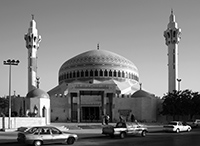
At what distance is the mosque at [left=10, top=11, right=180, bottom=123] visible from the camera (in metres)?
49.0

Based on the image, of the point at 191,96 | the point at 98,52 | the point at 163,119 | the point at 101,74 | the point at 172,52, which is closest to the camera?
the point at 191,96

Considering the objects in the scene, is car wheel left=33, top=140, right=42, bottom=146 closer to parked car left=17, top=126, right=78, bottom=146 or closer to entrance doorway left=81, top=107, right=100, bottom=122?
parked car left=17, top=126, right=78, bottom=146

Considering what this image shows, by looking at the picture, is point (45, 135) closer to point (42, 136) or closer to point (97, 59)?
point (42, 136)

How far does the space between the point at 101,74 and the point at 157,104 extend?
40.3 feet

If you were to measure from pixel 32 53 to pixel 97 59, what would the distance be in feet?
39.0

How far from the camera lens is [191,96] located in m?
47.2

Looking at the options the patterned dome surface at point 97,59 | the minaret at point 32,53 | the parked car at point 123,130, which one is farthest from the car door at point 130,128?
the patterned dome surface at point 97,59

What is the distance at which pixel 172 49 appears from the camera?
54.2m

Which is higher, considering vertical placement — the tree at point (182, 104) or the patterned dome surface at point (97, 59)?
the patterned dome surface at point (97, 59)

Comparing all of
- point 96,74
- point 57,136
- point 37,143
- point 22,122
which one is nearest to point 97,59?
point 96,74

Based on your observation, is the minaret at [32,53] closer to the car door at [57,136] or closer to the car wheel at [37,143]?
the car door at [57,136]

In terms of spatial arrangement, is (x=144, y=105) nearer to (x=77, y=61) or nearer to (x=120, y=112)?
(x=120, y=112)

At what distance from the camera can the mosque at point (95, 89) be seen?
49.0 metres

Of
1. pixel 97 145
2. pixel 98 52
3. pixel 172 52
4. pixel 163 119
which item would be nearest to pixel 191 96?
pixel 163 119
